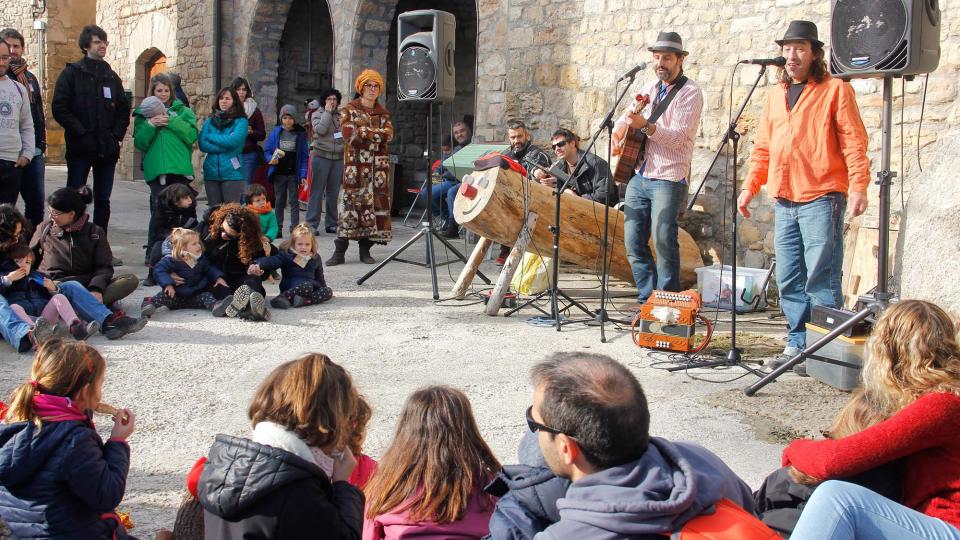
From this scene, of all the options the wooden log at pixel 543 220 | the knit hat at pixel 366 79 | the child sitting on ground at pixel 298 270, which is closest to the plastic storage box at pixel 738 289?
the wooden log at pixel 543 220

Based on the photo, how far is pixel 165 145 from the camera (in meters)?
7.68

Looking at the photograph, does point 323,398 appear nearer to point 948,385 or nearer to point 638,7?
point 948,385

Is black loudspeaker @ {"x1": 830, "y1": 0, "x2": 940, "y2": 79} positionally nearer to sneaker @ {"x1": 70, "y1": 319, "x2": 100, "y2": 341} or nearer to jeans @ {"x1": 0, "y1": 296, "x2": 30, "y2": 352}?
sneaker @ {"x1": 70, "y1": 319, "x2": 100, "y2": 341}

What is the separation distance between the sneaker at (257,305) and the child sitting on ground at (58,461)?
3.20 m

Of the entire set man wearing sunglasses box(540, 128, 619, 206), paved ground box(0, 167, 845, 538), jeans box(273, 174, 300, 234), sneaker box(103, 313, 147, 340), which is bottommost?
paved ground box(0, 167, 845, 538)

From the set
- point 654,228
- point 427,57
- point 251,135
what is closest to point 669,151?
point 654,228

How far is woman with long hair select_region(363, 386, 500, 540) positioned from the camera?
2119mm

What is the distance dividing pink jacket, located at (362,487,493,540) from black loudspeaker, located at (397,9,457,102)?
5317 mm

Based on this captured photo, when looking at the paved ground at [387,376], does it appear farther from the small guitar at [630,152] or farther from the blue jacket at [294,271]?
the small guitar at [630,152]

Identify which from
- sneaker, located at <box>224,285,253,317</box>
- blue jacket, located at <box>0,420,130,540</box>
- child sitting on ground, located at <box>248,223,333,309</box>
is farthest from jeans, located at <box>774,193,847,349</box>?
blue jacket, located at <box>0,420,130,540</box>

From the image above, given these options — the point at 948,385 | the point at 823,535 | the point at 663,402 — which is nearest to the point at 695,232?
the point at 663,402

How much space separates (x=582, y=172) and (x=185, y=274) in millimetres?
3016

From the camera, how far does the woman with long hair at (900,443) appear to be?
76.7 inches

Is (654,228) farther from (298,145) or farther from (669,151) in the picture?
(298,145)
